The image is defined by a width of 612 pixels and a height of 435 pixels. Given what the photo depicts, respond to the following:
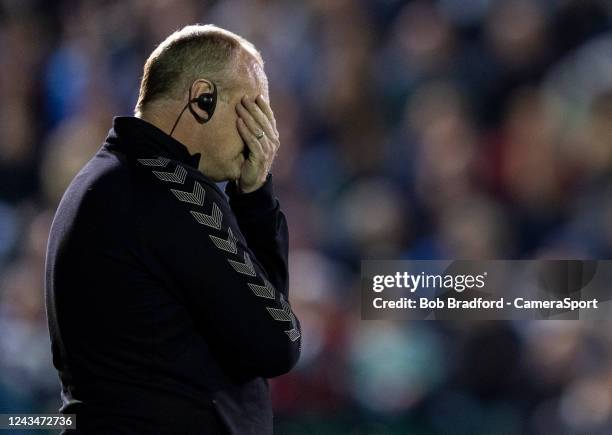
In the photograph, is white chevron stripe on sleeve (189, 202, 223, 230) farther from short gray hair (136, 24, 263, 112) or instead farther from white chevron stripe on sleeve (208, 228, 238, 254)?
short gray hair (136, 24, 263, 112)

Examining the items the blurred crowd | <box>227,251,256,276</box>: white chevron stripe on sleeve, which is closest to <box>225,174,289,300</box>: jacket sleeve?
<box>227,251,256,276</box>: white chevron stripe on sleeve

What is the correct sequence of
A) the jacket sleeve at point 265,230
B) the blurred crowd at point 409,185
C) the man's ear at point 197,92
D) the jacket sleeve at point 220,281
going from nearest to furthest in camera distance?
the jacket sleeve at point 220,281 < the man's ear at point 197,92 < the jacket sleeve at point 265,230 < the blurred crowd at point 409,185

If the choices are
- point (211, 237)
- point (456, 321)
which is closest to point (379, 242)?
point (456, 321)

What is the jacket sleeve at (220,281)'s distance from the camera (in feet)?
4.41

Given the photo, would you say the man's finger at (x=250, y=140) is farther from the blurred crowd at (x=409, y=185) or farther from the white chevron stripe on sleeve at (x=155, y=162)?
the blurred crowd at (x=409, y=185)

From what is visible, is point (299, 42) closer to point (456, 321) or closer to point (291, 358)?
point (456, 321)

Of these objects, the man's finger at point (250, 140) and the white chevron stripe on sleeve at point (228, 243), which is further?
the man's finger at point (250, 140)

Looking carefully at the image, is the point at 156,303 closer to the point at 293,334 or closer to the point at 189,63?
the point at 293,334

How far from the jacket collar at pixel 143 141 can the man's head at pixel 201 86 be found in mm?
31

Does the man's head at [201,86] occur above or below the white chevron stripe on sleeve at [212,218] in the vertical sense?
above

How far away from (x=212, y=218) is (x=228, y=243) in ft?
0.14

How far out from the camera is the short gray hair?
1.48 metres

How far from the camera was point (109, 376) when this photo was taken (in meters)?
1.37

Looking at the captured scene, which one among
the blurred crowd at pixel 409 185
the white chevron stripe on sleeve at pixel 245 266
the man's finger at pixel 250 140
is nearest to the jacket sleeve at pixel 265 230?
the man's finger at pixel 250 140
